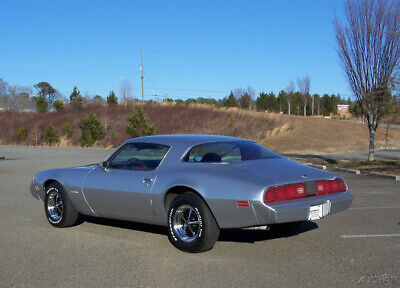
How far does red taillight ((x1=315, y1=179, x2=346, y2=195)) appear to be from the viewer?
5.48 meters

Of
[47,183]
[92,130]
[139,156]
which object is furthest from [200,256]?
[92,130]

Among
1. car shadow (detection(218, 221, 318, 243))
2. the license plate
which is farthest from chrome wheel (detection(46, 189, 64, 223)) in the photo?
the license plate

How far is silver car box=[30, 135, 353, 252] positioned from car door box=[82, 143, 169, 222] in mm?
13

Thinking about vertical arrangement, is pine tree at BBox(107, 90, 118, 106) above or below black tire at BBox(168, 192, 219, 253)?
above

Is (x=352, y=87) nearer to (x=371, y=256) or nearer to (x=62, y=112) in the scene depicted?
(x=371, y=256)

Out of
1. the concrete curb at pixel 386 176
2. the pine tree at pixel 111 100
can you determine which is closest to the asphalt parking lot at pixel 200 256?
the concrete curb at pixel 386 176

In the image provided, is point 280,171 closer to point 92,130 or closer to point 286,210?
point 286,210

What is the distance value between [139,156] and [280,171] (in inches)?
84.0

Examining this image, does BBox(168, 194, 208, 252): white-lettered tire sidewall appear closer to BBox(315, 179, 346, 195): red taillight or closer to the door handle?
the door handle

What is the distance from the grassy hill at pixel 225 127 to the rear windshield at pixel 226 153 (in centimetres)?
2339

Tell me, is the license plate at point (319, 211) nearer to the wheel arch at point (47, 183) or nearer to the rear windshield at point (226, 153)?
the rear windshield at point (226, 153)

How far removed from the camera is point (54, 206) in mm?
7160

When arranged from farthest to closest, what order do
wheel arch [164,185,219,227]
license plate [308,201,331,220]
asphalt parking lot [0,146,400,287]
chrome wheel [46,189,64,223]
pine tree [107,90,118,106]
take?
pine tree [107,90,118,106], chrome wheel [46,189,64,223], wheel arch [164,185,219,227], license plate [308,201,331,220], asphalt parking lot [0,146,400,287]

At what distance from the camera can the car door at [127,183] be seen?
596 centimetres
